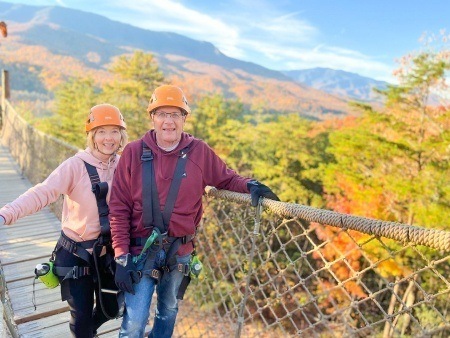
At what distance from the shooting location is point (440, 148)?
9828 millimetres

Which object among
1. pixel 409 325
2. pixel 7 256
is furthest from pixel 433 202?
pixel 7 256

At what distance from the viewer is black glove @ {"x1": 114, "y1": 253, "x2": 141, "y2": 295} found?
5.19ft

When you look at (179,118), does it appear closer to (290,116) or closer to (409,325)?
(409,325)

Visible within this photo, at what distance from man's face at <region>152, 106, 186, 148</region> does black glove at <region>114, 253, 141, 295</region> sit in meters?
0.54

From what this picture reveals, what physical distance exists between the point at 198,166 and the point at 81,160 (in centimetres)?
57

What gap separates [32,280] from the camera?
9.18 ft

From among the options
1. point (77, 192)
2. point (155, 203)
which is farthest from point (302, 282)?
point (77, 192)

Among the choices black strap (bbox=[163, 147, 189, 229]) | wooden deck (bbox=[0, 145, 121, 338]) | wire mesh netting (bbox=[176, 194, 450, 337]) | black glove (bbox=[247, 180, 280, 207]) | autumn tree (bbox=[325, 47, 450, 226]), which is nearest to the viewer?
black strap (bbox=[163, 147, 189, 229])

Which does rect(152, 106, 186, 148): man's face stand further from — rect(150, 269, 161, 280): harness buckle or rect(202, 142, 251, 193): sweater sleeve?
rect(150, 269, 161, 280): harness buckle

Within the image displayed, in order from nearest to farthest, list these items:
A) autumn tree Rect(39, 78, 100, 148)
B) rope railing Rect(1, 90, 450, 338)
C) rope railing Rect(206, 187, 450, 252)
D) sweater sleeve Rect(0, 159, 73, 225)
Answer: rope railing Rect(206, 187, 450, 252)
rope railing Rect(1, 90, 450, 338)
sweater sleeve Rect(0, 159, 73, 225)
autumn tree Rect(39, 78, 100, 148)

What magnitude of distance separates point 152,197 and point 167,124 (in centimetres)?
34

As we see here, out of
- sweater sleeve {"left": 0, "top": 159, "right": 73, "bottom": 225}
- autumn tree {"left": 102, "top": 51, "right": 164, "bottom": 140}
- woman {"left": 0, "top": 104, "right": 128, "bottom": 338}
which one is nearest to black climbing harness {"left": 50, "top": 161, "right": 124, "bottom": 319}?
woman {"left": 0, "top": 104, "right": 128, "bottom": 338}

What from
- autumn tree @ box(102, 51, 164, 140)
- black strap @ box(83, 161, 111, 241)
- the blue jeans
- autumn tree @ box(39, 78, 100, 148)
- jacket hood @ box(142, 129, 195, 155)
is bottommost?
autumn tree @ box(39, 78, 100, 148)

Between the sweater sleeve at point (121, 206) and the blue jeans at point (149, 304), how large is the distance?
0.45 ft
